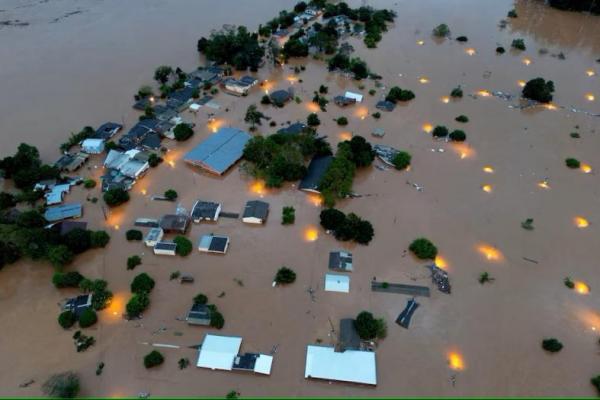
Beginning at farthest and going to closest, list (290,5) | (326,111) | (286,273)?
(290,5)
(326,111)
(286,273)

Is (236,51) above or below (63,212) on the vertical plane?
above

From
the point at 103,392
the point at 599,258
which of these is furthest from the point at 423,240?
the point at 103,392

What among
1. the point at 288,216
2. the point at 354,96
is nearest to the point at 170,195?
the point at 288,216

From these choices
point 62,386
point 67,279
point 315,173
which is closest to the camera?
point 62,386

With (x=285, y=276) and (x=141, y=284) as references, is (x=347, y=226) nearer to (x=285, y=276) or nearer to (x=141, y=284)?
(x=285, y=276)

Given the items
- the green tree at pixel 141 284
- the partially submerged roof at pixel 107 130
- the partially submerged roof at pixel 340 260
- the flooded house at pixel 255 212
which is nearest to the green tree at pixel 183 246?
the green tree at pixel 141 284

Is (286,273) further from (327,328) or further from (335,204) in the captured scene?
(335,204)
